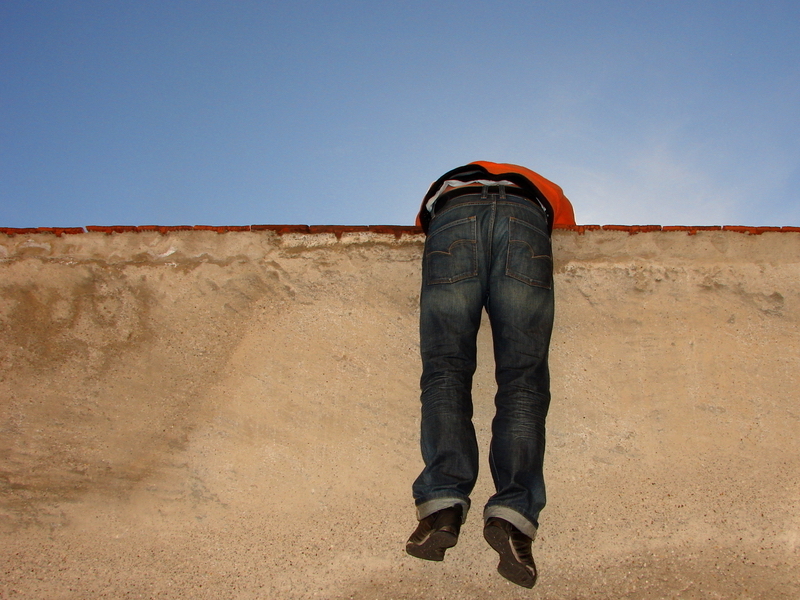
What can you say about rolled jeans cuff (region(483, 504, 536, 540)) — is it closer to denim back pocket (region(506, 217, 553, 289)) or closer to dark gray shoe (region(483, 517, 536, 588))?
dark gray shoe (region(483, 517, 536, 588))

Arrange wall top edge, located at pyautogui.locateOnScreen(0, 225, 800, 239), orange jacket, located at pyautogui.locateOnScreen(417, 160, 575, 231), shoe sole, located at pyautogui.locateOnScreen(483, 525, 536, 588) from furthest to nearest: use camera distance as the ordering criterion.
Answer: wall top edge, located at pyautogui.locateOnScreen(0, 225, 800, 239), orange jacket, located at pyautogui.locateOnScreen(417, 160, 575, 231), shoe sole, located at pyautogui.locateOnScreen(483, 525, 536, 588)

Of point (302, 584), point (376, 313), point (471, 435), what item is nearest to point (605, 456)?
point (471, 435)

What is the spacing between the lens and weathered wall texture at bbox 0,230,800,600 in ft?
6.95

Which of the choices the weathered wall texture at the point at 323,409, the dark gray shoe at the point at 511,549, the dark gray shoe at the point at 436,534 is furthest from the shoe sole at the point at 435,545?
the weathered wall texture at the point at 323,409

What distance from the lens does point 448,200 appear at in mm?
1922

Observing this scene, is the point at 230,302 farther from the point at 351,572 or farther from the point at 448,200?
the point at 351,572

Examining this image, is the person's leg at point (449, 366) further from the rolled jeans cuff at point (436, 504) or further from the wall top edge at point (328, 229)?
the wall top edge at point (328, 229)

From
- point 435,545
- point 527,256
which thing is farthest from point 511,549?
point 527,256

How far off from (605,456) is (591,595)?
1.79 ft

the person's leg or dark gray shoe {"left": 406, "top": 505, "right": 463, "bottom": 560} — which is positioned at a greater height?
the person's leg

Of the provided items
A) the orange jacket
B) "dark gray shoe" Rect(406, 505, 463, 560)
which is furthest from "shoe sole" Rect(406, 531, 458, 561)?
the orange jacket

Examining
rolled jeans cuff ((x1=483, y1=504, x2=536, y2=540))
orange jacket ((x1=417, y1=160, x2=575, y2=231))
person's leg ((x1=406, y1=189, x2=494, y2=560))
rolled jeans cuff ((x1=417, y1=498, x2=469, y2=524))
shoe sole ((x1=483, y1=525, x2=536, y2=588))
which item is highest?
orange jacket ((x1=417, y1=160, x2=575, y2=231))

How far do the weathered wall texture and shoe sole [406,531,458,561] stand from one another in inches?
29.3

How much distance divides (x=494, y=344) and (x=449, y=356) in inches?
6.9
